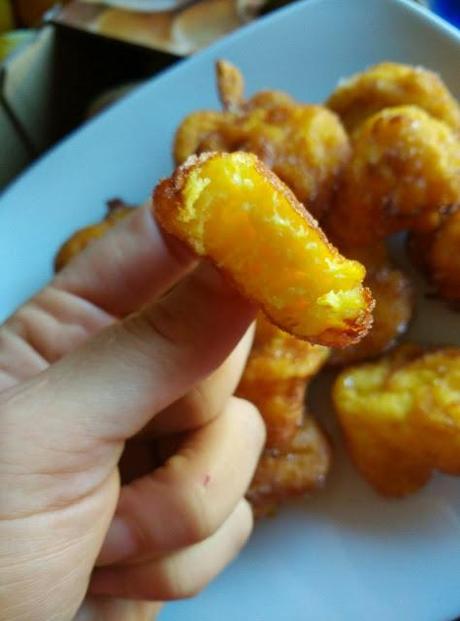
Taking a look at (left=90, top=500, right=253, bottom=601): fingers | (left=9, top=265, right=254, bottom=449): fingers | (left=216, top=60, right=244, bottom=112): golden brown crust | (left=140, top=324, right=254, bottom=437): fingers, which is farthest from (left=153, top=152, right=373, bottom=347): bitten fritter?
(left=216, top=60, right=244, bottom=112): golden brown crust

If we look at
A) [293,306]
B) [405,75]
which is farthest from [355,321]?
[405,75]

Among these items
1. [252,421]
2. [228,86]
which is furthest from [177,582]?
[228,86]

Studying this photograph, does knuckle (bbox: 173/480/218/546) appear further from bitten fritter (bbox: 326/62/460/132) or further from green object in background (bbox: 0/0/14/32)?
green object in background (bbox: 0/0/14/32)

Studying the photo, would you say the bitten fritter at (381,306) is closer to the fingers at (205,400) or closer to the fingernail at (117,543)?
the fingers at (205,400)

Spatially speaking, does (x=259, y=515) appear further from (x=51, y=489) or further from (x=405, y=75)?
(x=405, y=75)

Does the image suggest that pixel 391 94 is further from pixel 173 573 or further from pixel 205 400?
pixel 173 573
